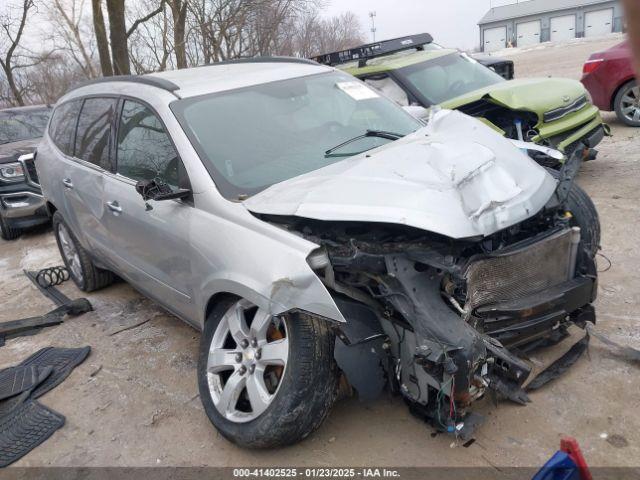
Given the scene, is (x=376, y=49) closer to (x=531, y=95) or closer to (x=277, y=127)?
(x=531, y=95)

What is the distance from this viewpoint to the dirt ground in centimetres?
267

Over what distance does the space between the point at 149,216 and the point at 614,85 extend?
7.49m

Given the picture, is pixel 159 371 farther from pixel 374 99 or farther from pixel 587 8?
pixel 587 8

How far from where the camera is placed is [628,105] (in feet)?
27.3

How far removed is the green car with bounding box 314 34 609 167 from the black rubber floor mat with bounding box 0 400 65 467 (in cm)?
486

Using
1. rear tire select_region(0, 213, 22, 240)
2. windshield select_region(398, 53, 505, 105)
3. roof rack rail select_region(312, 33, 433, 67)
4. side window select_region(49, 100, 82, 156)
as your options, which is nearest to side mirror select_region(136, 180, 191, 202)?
side window select_region(49, 100, 82, 156)

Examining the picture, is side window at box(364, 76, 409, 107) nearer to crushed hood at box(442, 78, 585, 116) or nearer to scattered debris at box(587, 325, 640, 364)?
crushed hood at box(442, 78, 585, 116)

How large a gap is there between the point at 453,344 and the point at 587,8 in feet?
229

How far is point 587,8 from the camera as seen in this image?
6031 cm

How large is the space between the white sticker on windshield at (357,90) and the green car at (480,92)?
2223mm

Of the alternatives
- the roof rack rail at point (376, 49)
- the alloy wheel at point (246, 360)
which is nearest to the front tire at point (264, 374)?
the alloy wheel at point (246, 360)

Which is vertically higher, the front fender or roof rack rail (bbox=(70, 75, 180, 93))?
roof rack rail (bbox=(70, 75, 180, 93))

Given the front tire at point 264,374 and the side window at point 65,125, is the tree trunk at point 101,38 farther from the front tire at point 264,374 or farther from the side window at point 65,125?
the front tire at point 264,374

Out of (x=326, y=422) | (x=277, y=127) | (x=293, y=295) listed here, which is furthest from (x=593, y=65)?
(x=293, y=295)
